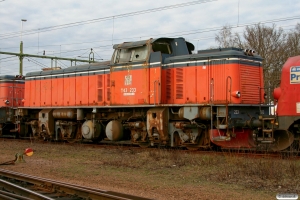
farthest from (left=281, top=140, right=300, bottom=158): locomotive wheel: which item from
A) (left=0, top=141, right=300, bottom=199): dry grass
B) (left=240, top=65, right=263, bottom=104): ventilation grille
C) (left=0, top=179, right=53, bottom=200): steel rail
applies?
(left=0, top=179, right=53, bottom=200): steel rail

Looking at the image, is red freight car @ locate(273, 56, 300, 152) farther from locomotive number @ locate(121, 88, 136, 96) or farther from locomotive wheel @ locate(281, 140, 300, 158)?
locomotive number @ locate(121, 88, 136, 96)

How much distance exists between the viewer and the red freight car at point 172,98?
12820 mm

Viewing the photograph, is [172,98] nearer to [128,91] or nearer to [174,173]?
[128,91]

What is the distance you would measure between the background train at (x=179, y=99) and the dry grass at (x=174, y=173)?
1426 mm

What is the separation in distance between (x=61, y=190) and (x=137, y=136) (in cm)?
817

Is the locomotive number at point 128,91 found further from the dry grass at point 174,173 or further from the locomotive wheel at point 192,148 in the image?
the locomotive wheel at point 192,148

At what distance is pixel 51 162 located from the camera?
1188 cm

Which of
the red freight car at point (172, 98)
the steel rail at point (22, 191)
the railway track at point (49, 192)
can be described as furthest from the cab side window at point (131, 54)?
the steel rail at point (22, 191)

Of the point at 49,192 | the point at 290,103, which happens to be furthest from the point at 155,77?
the point at 49,192

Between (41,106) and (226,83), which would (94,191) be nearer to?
(226,83)

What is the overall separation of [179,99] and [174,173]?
4.93 metres

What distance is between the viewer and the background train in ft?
40.0

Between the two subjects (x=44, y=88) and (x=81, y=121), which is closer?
(x=81, y=121)

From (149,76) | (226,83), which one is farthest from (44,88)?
(226,83)
